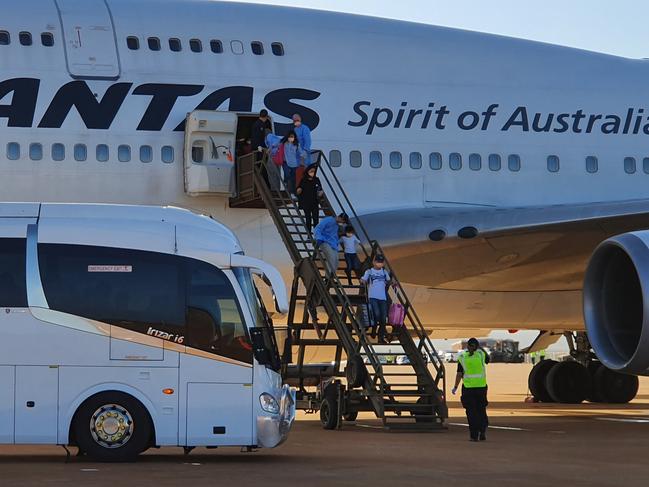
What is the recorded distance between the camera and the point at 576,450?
42.6 feet

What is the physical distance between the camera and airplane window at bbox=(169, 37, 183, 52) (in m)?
17.3

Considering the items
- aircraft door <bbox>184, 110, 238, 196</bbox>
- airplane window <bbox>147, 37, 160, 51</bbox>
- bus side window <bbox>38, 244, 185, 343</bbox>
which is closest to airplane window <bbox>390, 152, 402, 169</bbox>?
aircraft door <bbox>184, 110, 238, 196</bbox>

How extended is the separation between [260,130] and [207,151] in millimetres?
744

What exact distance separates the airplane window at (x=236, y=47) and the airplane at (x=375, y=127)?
0.03 metres

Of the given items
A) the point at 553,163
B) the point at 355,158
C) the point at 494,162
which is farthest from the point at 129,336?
the point at 553,163

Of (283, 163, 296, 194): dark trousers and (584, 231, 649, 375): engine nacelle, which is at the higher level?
(283, 163, 296, 194): dark trousers

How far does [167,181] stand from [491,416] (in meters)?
6.10

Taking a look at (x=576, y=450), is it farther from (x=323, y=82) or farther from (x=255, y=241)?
(x=323, y=82)

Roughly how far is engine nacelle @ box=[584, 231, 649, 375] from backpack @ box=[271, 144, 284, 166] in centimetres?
429

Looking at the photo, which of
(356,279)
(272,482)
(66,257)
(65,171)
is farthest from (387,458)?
(65,171)

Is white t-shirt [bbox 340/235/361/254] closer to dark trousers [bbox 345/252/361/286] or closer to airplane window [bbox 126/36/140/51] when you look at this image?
dark trousers [bbox 345/252/361/286]

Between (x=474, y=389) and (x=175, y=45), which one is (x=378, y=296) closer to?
(x=474, y=389)

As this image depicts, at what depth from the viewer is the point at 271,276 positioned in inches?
461

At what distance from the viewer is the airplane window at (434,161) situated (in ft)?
59.9
